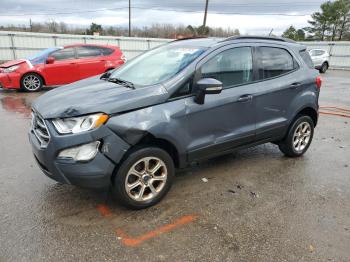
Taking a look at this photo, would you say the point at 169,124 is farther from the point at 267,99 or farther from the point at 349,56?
the point at 349,56

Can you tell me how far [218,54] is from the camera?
3.87m

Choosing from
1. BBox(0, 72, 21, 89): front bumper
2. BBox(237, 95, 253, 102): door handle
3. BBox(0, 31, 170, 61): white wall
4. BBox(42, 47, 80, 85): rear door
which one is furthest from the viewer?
BBox(0, 31, 170, 61): white wall

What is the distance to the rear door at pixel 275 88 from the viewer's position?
4.31 m

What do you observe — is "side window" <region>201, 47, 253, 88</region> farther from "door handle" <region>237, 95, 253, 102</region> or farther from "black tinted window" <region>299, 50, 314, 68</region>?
"black tinted window" <region>299, 50, 314, 68</region>

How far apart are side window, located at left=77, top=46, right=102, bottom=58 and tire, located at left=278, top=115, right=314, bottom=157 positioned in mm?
8528

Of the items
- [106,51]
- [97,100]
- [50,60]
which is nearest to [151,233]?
[97,100]

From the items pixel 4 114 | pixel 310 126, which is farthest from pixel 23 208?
pixel 4 114

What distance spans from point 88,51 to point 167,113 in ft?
29.9

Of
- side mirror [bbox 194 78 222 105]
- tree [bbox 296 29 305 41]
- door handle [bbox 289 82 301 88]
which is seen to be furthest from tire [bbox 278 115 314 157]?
tree [bbox 296 29 305 41]

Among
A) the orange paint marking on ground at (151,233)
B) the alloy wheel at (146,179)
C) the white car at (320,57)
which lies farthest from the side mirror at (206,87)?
the white car at (320,57)

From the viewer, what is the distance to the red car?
10484 mm

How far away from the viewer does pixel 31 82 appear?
10695 mm

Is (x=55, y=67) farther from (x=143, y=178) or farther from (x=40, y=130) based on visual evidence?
(x=143, y=178)

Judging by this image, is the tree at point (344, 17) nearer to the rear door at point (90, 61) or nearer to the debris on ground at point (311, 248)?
the rear door at point (90, 61)
